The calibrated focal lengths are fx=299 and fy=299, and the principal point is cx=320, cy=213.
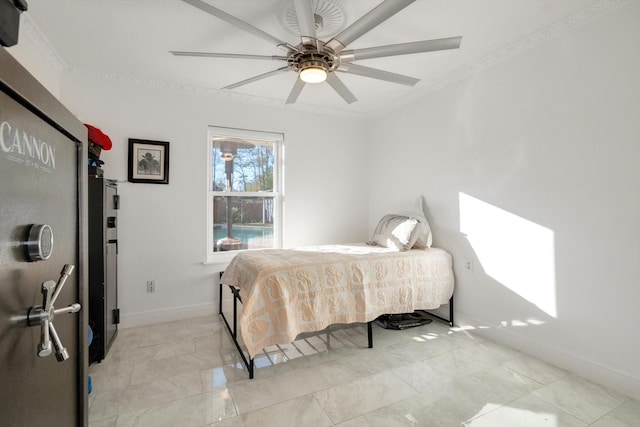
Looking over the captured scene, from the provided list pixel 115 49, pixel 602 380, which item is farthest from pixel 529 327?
pixel 115 49

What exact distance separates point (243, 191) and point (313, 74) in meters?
2.04

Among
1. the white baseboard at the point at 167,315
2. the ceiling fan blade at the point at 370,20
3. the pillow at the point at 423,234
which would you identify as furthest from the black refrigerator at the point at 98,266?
the pillow at the point at 423,234

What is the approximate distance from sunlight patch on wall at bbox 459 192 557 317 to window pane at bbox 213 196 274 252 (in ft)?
7.46

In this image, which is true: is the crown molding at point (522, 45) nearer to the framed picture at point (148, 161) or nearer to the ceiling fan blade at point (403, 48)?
the ceiling fan blade at point (403, 48)

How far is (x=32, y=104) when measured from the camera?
0.73 meters

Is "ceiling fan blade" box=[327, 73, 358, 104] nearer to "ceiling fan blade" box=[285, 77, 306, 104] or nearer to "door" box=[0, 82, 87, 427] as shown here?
"ceiling fan blade" box=[285, 77, 306, 104]

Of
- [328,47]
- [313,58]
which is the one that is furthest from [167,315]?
[328,47]

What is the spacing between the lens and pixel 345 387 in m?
2.00

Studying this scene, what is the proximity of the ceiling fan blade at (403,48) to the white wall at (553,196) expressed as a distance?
1.11 meters

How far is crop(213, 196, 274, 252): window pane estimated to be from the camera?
361 cm

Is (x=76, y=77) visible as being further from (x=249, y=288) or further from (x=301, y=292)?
(x=301, y=292)

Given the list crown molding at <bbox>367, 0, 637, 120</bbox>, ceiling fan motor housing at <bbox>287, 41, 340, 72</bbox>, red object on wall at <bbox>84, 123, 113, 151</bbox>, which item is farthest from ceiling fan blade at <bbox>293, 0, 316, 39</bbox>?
red object on wall at <bbox>84, 123, 113, 151</bbox>

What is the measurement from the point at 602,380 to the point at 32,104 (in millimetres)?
3210

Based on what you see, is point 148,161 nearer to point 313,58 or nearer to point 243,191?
point 243,191
